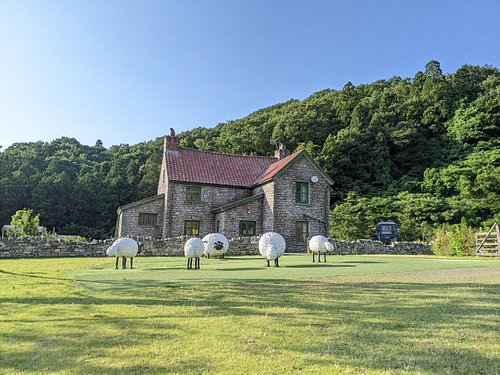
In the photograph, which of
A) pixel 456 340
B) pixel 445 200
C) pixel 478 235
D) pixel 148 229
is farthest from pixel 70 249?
pixel 445 200

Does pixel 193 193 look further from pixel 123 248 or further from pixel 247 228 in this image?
pixel 123 248

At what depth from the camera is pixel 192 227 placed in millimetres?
28156

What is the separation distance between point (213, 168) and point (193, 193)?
313 cm

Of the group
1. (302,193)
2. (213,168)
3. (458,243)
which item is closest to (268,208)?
(302,193)

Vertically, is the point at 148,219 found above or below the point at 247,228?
above

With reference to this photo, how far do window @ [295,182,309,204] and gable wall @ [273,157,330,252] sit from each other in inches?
9.3

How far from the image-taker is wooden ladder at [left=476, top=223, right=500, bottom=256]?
2211cm

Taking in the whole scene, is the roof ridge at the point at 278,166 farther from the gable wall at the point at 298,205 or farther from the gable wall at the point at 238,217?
the gable wall at the point at 238,217

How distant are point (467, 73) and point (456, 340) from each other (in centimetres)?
7214

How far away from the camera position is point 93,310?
19.5ft

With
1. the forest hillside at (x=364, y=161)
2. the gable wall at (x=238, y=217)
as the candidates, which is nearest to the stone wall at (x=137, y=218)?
the gable wall at (x=238, y=217)

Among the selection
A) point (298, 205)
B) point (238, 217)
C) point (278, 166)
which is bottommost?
point (238, 217)

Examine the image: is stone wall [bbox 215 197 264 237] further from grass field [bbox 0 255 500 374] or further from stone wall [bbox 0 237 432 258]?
grass field [bbox 0 255 500 374]

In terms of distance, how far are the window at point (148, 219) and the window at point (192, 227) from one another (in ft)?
7.31
